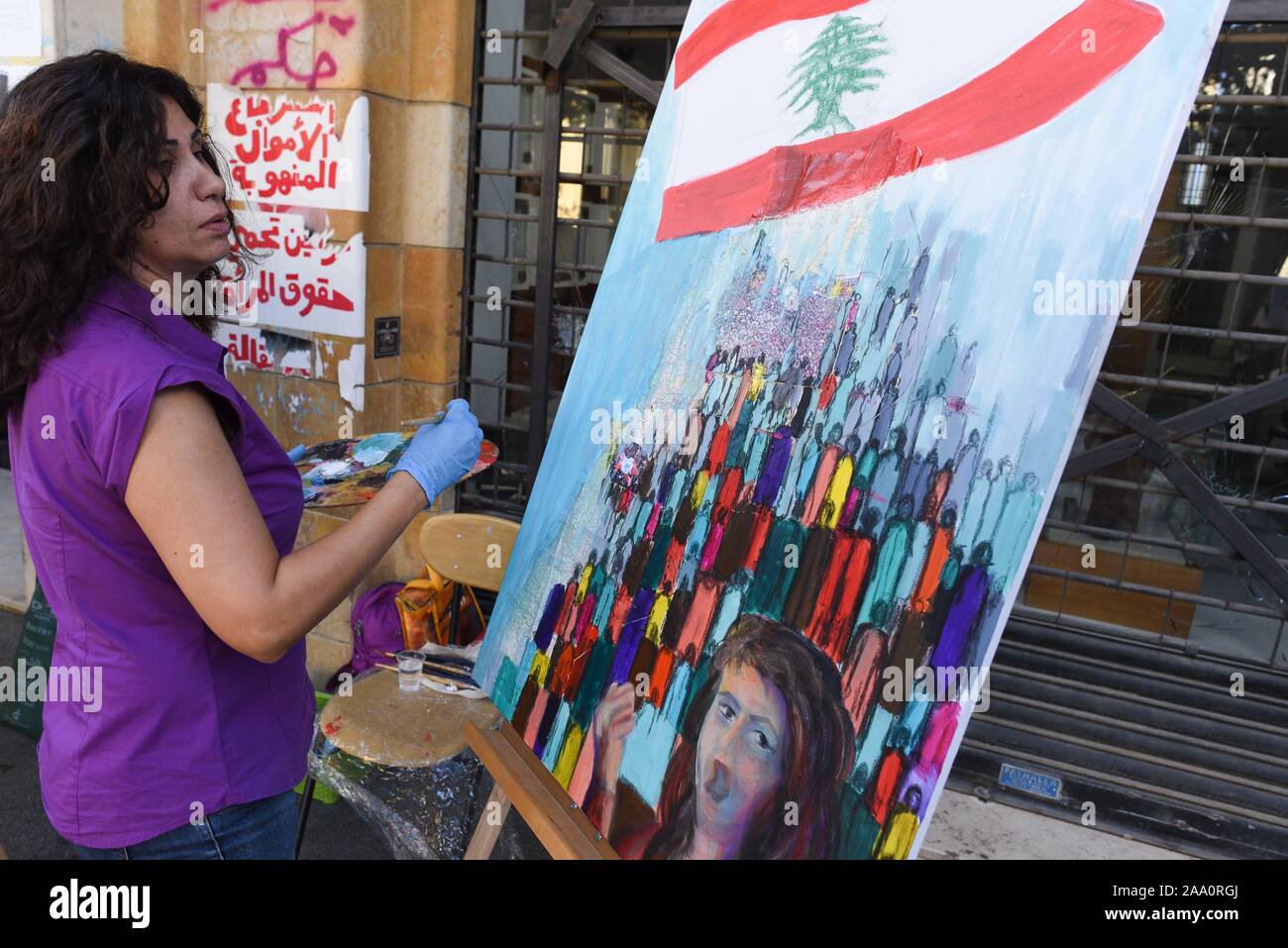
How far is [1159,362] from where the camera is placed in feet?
9.73

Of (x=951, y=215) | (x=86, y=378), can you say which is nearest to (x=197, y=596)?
(x=86, y=378)

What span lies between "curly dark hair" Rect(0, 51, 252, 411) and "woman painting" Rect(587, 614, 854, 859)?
92 centimetres

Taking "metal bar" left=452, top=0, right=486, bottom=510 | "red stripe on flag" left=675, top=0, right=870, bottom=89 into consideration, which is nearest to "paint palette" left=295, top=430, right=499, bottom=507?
"red stripe on flag" left=675, top=0, right=870, bottom=89

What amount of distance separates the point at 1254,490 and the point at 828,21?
2317 millimetres

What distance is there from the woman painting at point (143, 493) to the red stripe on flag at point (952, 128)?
2.20 ft

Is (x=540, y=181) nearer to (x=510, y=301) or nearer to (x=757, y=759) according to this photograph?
(x=510, y=301)

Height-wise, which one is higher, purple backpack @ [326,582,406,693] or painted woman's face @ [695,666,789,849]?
painted woman's face @ [695,666,789,849]

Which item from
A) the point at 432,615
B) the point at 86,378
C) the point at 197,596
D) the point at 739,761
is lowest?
the point at 432,615

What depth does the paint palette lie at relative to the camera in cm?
158

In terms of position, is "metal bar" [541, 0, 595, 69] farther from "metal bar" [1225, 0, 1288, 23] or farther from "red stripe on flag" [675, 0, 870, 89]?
"metal bar" [1225, 0, 1288, 23]

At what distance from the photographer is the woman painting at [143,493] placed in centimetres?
105

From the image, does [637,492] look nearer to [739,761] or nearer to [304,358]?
[739,761]

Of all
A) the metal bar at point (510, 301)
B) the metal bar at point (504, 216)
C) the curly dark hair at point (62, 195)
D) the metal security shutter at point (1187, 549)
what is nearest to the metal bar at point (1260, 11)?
the metal security shutter at point (1187, 549)

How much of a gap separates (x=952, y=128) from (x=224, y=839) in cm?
132
